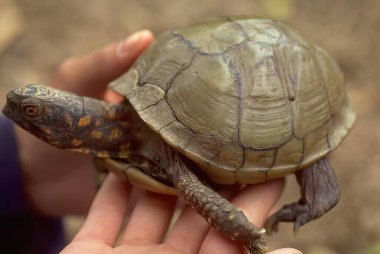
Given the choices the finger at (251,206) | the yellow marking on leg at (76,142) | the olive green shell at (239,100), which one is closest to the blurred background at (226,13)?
the finger at (251,206)

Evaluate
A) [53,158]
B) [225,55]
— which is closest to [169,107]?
A: [225,55]

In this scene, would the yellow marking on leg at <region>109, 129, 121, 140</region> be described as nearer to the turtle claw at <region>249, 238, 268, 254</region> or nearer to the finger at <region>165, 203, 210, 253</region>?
the finger at <region>165, 203, 210, 253</region>

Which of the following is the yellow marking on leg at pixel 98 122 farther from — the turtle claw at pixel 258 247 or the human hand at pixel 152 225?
the turtle claw at pixel 258 247

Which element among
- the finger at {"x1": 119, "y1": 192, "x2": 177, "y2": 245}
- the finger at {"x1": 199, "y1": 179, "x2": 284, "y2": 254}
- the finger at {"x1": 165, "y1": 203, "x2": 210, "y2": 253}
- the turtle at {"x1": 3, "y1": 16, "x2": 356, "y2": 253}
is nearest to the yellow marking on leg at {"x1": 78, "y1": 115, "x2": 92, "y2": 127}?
the turtle at {"x1": 3, "y1": 16, "x2": 356, "y2": 253}

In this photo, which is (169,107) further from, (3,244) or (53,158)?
(3,244)

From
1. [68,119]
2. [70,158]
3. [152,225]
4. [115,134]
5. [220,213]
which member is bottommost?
[70,158]

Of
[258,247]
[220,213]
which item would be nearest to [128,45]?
[220,213]

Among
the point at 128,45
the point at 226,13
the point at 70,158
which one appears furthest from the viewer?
the point at 226,13

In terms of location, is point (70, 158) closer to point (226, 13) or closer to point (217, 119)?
point (217, 119)
